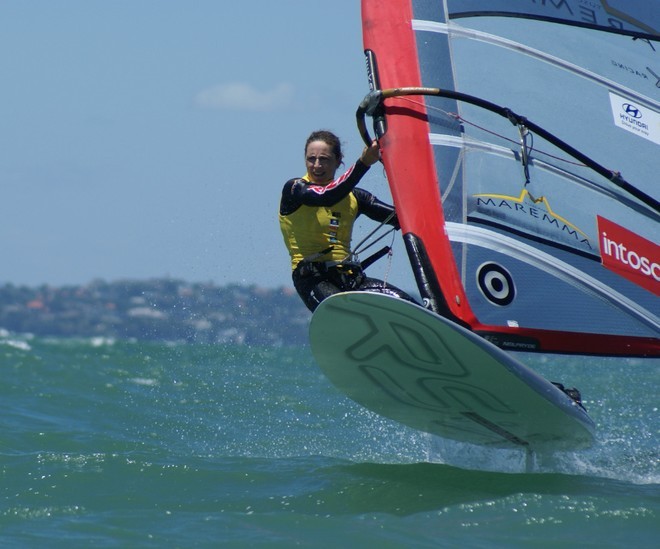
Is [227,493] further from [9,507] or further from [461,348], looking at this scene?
[461,348]

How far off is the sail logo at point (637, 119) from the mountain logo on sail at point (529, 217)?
0.61 meters

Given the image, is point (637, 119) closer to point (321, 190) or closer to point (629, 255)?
point (629, 255)

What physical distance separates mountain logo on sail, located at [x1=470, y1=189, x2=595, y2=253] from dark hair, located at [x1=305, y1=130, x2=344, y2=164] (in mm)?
685

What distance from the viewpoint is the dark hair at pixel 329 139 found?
529 cm

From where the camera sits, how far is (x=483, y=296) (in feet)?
17.1

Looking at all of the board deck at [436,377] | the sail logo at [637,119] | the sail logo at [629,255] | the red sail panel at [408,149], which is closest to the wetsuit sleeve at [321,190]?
the red sail panel at [408,149]

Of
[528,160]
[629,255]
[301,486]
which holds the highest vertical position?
[528,160]

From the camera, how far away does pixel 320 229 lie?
5309 millimetres

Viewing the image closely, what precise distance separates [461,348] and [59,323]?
5948 centimetres

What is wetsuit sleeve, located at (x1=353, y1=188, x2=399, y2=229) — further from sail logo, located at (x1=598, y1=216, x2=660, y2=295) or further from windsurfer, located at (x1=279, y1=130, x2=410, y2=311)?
sail logo, located at (x1=598, y1=216, x2=660, y2=295)

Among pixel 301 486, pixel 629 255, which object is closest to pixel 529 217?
pixel 629 255

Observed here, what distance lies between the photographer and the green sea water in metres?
4.30

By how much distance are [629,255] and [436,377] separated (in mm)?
1213

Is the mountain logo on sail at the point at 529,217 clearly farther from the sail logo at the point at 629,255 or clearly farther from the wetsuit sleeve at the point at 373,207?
the wetsuit sleeve at the point at 373,207
